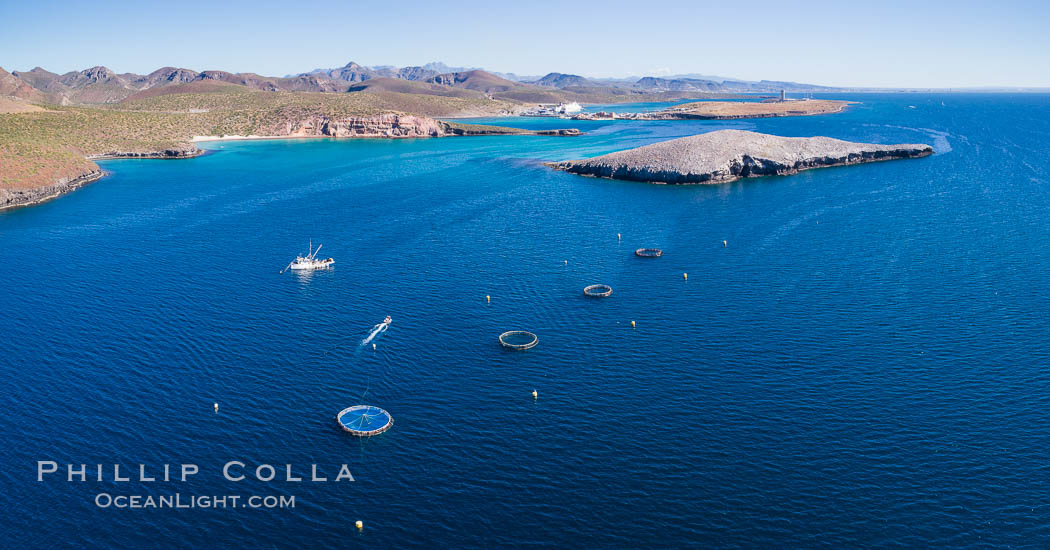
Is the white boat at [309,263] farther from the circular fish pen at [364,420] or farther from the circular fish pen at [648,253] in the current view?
the circular fish pen at [648,253]

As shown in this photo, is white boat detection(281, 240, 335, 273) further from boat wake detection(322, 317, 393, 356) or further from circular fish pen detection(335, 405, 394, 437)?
circular fish pen detection(335, 405, 394, 437)

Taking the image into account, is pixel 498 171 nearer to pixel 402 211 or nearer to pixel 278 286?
pixel 402 211

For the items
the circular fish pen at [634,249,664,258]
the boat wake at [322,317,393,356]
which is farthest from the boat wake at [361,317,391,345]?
the circular fish pen at [634,249,664,258]

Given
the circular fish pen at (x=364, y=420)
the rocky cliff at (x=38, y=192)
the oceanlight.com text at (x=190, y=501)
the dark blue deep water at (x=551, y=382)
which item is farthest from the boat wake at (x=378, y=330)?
the rocky cliff at (x=38, y=192)

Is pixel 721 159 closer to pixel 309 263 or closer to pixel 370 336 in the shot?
pixel 309 263

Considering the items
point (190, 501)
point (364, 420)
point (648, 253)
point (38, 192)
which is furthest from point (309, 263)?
point (38, 192)
